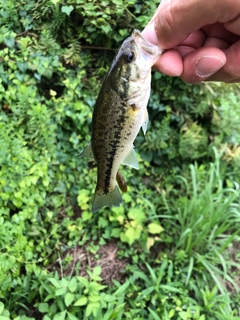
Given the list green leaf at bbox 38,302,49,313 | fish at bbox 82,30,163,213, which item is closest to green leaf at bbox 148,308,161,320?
green leaf at bbox 38,302,49,313

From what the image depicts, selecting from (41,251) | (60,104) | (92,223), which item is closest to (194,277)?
(92,223)

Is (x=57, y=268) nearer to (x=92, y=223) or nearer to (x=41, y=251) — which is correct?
(x=41, y=251)

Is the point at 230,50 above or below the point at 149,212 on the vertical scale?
above

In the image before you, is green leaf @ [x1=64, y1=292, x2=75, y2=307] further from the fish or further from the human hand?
the human hand

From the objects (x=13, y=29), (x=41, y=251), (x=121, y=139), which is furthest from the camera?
Answer: (x=13, y=29)

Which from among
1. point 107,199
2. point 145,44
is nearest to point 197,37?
point 145,44

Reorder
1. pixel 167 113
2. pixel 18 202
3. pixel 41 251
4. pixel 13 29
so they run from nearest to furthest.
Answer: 1. pixel 18 202
2. pixel 41 251
3. pixel 13 29
4. pixel 167 113

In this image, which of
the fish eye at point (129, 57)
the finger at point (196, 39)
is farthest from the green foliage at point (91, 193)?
the finger at point (196, 39)

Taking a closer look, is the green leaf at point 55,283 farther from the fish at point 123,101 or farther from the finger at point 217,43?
the finger at point 217,43
